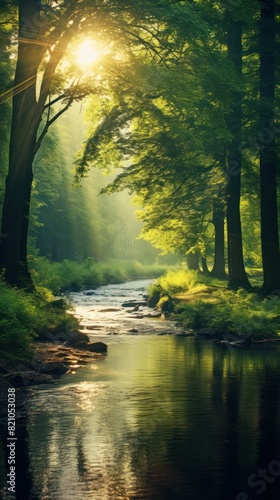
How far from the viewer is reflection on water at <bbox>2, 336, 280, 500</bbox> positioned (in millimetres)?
8641

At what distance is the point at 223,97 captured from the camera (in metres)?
28.5

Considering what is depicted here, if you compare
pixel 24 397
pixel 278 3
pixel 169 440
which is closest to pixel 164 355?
pixel 24 397

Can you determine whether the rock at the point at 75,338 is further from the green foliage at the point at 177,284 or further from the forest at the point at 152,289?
the green foliage at the point at 177,284

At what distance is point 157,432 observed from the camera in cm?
1129

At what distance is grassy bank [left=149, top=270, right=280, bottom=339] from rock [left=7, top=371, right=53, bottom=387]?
9.36 metres

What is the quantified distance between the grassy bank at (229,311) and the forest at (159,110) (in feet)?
4.18

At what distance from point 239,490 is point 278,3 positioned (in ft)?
82.6

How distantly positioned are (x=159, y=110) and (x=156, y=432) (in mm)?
20271

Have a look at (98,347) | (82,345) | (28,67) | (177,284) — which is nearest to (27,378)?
(98,347)

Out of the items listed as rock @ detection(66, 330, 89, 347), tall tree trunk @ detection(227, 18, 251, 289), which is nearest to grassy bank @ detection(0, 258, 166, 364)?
rock @ detection(66, 330, 89, 347)

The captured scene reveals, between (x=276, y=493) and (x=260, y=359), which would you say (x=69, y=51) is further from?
(x=276, y=493)

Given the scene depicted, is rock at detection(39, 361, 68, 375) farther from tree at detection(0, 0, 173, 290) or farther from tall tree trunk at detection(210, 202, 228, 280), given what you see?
tall tree trunk at detection(210, 202, 228, 280)

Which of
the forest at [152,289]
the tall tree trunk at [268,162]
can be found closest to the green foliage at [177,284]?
Result: the forest at [152,289]

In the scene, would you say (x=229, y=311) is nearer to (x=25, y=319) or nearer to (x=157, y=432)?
(x=25, y=319)
